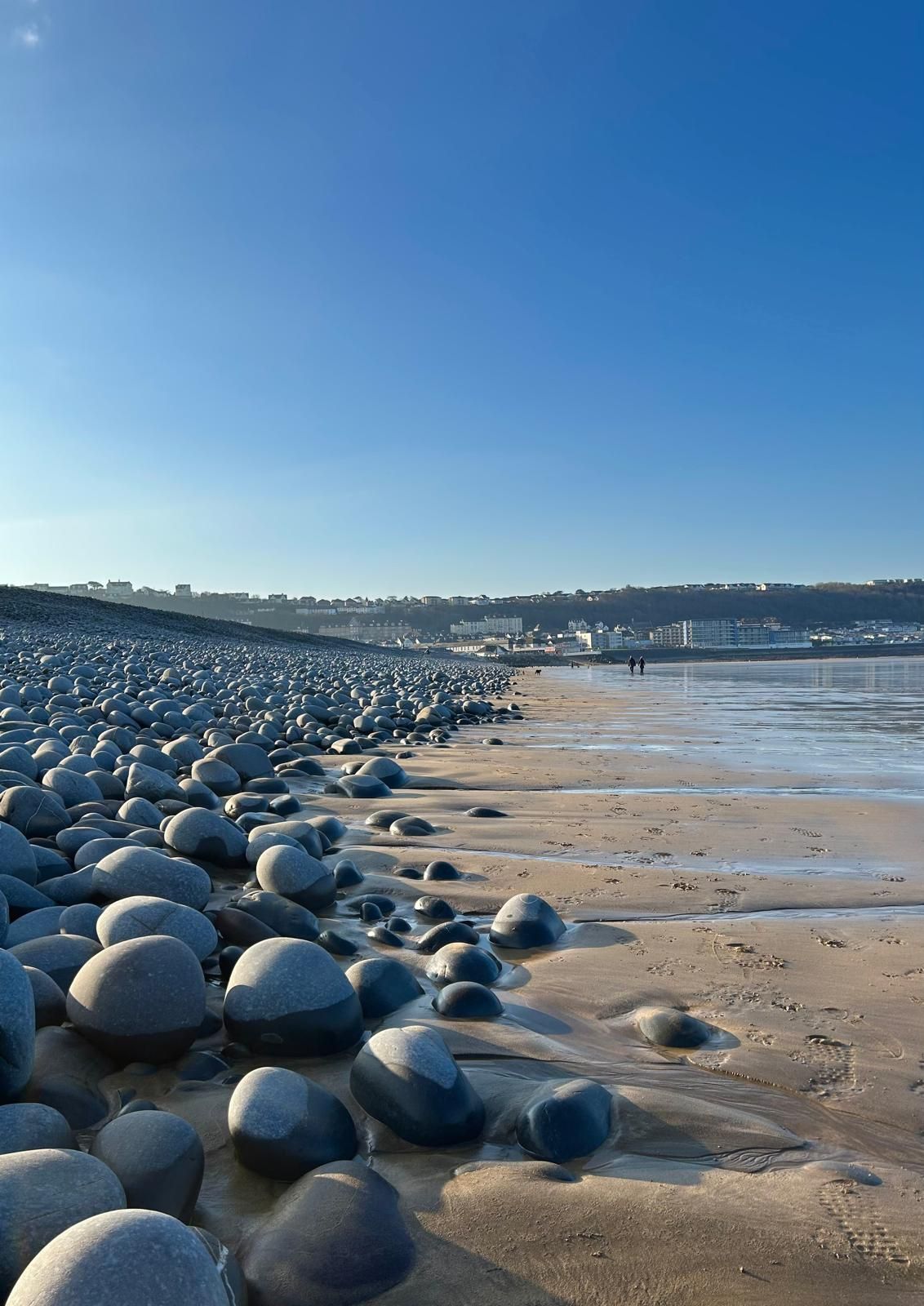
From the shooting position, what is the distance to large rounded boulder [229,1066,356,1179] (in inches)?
60.2

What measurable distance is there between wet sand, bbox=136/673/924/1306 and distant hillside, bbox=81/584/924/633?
118716 millimetres

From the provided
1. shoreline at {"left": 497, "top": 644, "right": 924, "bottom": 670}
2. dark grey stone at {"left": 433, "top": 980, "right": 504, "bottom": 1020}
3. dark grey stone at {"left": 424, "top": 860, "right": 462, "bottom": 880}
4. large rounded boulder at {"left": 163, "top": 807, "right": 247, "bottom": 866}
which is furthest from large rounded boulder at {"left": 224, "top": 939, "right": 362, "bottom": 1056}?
shoreline at {"left": 497, "top": 644, "right": 924, "bottom": 670}

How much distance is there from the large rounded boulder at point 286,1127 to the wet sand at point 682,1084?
5cm

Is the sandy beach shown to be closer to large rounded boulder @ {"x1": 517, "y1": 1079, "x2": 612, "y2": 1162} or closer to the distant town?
large rounded boulder @ {"x1": 517, "y1": 1079, "x2": 612, "y2": 1162}

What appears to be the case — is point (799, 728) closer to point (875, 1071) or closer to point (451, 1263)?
point (875, 1071)

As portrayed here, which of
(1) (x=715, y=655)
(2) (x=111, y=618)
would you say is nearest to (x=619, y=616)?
(1) (x=715, y=655)

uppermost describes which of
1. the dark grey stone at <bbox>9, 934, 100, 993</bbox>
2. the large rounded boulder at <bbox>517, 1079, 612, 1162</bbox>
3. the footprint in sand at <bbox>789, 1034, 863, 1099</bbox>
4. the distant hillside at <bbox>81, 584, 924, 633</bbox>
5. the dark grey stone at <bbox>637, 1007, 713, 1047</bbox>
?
the distant hillside at <bbox>81, 584, 924, 633</bbox>

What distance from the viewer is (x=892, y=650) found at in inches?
3029

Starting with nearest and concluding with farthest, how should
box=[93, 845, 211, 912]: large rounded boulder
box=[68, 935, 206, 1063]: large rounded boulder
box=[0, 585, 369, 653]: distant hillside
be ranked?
box=[68, 935, 206, 1063]: large rounded boulder, box=[93, 845, 211, 912]: large rounded boulder, box=[0, 585, 369, 653]: distant hillside

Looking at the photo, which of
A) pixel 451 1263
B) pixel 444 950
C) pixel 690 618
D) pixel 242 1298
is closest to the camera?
pixel 242 1298

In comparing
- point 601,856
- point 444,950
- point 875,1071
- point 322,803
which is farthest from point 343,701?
point 875,1071

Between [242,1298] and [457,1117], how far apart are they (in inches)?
21.3

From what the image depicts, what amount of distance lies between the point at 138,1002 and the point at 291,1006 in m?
0.33

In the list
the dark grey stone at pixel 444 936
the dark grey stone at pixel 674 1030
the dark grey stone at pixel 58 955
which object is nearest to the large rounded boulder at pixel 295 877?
the dark grey stone at pixel 444 936
